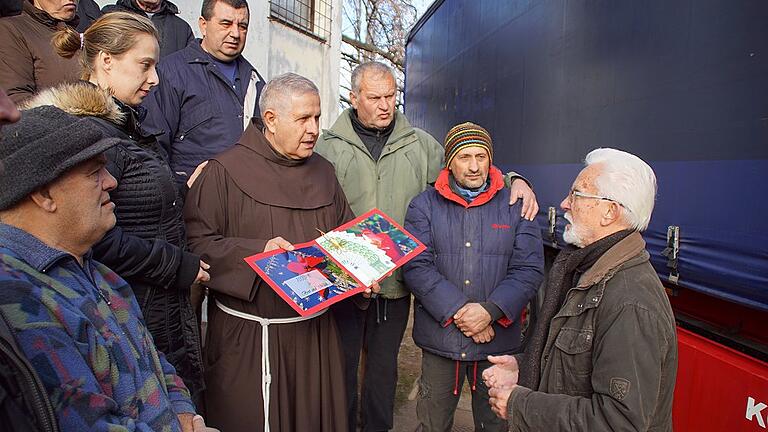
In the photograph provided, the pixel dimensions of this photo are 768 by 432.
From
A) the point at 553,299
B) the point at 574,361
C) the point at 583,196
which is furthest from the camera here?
the point at 553,299

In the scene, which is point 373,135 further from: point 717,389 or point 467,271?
point 717,389

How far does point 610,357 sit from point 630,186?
1.75 feet

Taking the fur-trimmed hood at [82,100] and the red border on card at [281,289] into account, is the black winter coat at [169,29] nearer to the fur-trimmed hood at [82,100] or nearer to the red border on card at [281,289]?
the fur-trimmed hood at [82,100]

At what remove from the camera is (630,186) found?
1.59 metres

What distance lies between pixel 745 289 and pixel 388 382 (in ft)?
6.27

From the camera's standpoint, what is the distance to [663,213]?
2604 millimetres

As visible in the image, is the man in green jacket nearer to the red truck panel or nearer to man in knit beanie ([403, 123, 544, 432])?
man in knit beanie ([403, 123, 544, 432])

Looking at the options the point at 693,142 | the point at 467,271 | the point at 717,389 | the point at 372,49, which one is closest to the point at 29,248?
the point at 467,271

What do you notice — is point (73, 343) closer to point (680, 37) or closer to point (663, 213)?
point (663, 213)

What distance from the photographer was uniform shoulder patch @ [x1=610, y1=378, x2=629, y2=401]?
1382mm

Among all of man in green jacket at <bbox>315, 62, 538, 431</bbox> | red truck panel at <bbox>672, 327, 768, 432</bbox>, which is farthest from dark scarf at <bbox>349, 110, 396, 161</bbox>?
red truck panel at <bbox>672, 327, 768, 432</bbox>

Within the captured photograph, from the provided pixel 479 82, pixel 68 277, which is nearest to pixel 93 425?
pixel 68 277

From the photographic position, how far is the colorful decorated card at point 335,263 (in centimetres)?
198

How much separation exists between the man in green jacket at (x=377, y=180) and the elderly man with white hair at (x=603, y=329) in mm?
1164
